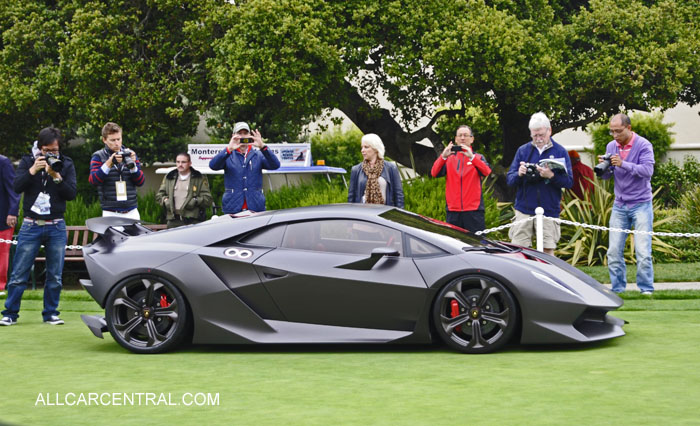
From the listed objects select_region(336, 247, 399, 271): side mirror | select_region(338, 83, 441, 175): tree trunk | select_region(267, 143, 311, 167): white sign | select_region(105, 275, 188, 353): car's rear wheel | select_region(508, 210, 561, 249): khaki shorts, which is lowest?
select_region(105, 275, 188, 353): car's rear wheel

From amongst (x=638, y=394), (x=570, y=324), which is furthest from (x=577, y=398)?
(x=570, y=324)

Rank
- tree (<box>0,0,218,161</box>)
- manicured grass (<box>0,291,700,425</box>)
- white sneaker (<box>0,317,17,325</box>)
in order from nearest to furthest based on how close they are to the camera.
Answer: manicured grass (<box>0,291,700,425</box>)
white sneaker (<box>0,317,17,325</box>)
tree (<box>0,0,218,161</box>)

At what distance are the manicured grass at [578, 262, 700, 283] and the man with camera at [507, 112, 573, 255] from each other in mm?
2922

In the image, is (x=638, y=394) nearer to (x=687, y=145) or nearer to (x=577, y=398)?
(x=577, y=398)

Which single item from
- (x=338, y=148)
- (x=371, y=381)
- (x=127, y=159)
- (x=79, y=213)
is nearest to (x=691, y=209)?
(x=79, y=213)

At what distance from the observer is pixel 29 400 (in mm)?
5988

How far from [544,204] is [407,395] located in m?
5.05

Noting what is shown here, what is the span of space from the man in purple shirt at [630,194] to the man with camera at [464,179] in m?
1.36

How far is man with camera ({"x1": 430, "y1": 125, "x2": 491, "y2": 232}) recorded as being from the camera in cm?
1044

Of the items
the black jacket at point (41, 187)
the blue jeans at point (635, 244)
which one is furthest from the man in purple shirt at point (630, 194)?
the black jacket at point (41, 187)

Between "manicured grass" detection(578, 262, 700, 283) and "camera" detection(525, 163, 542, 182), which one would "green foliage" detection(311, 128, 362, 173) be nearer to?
"manicured grass" detection(578, 262, 700, 283)

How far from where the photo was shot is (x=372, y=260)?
7598mm

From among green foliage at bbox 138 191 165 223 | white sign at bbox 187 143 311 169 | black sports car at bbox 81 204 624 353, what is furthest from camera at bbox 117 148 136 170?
white sign at bbox 187 143 311 169

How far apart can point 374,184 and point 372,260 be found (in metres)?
2.74
